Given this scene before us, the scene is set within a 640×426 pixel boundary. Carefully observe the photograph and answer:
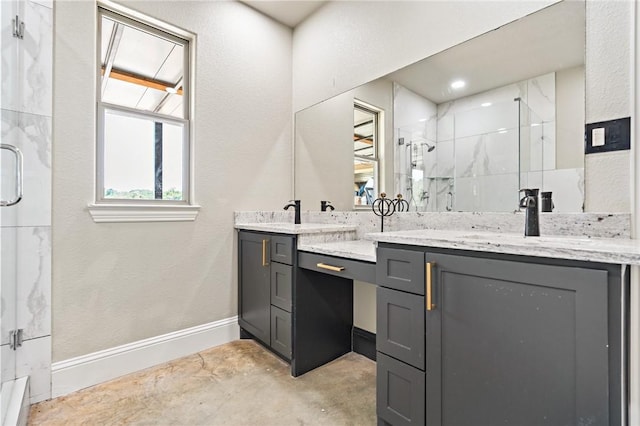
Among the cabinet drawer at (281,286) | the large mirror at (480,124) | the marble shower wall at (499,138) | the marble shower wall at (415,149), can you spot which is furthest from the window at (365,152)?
the cabinet drawer at (281,286)

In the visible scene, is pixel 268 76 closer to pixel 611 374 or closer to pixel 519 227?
pixel 519 227

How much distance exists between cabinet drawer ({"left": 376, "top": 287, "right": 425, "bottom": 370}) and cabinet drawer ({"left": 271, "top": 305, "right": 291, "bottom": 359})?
Answer: 0.77 meters

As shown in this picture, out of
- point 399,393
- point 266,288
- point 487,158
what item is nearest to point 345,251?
point 399,393

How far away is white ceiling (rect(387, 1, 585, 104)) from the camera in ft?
4.73

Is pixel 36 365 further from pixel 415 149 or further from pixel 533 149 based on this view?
pixel 533 149

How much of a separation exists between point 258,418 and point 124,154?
72.3 inches

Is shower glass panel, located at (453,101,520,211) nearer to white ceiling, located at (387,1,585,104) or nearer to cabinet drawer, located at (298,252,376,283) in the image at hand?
white ceiling, located at (387,1,585,104)

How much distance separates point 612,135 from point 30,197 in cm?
284

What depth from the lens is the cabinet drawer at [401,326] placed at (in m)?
1.29

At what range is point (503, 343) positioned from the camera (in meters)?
1.08

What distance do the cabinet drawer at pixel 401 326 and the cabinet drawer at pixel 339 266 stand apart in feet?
0.53

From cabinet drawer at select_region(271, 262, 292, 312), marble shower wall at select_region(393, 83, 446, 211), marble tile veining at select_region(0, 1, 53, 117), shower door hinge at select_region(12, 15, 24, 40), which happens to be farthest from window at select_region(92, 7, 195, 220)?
marble shower wall at select_region(393, 83, 446, 211)

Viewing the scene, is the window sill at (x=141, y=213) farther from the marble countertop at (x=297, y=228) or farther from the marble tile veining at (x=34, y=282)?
the marble countertop at (x=297, y=228)

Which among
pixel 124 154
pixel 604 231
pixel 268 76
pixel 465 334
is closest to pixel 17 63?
pixel 124 154
